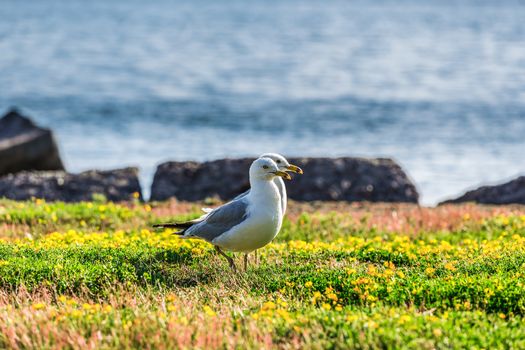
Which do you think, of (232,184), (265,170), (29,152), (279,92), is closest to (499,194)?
(232,184)

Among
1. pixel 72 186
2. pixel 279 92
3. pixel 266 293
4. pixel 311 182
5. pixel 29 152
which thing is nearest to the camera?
pixel 266 293

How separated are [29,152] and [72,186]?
5679 mm

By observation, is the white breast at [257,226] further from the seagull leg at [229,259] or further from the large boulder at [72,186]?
the large boulder at [72,186]

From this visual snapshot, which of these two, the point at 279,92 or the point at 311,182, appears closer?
the point at 311,182

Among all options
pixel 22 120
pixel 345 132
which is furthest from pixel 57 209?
pixel 345 132

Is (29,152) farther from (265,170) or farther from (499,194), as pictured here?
(265,170)

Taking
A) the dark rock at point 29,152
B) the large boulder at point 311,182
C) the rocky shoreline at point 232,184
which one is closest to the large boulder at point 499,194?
the rocky shoreline at point 232,184

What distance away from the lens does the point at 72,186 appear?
22.3 metres

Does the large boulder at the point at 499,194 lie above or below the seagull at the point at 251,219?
below

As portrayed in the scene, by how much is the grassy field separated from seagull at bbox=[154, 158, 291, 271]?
39cm

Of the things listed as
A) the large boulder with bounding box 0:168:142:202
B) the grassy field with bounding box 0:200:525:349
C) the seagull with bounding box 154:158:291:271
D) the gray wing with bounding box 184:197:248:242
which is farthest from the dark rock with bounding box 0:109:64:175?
the gray wing with bounding box 184:197:248:242

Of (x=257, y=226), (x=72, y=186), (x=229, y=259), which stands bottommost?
(x=229, y=259)

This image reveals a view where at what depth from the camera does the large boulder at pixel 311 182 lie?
22594 millimetres

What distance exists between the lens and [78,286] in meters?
11.7
